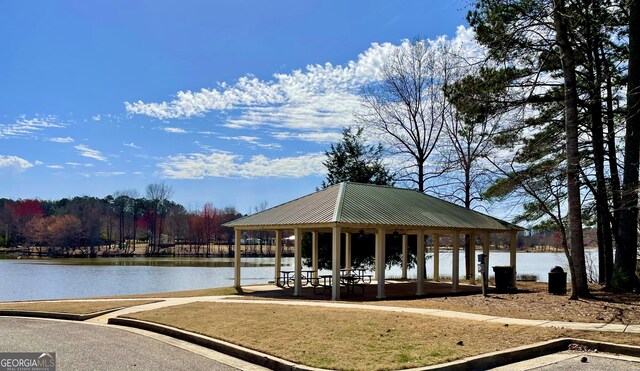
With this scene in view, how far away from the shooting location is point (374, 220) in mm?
18828

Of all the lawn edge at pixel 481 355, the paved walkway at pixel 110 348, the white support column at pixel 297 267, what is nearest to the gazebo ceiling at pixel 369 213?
the white support column at pixel 297 267

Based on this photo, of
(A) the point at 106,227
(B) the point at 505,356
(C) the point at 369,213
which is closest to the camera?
(B) the point at 505,356

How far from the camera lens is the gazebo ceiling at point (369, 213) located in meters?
18.8

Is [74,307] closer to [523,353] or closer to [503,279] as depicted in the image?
[523,353]

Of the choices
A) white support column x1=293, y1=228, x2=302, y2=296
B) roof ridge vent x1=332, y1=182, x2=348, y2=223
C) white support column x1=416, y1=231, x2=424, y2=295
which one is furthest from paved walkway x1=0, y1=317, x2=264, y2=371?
white support column x1=416, y1=231, x2=424, y2=295

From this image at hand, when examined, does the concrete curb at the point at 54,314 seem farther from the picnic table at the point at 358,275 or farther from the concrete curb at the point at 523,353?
the picnic table at the point at 358,275

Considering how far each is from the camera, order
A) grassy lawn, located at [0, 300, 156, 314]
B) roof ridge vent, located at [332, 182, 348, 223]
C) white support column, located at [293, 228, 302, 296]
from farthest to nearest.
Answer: white support column, located at [293, 228, 302, 296], roof ridge vent, located at [332, 182, 348, 223], grassy lawn, located at [0, 300, 156, 314]

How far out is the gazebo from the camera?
18.5 metres

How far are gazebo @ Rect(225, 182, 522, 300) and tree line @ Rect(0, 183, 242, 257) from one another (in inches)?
3327

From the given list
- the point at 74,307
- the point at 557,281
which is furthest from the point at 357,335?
the point at 557,281

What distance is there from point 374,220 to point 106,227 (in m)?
122

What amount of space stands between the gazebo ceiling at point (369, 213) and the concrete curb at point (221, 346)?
7146 mm

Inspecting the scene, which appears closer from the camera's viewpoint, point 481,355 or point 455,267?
point 481,355

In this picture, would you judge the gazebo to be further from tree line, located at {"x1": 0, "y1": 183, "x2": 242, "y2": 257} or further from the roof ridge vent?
tree line, located at {"x1": 0, "y1": 183, "x2": 242, "y2": 257}
